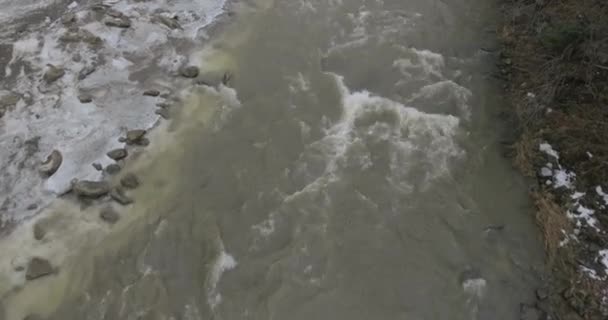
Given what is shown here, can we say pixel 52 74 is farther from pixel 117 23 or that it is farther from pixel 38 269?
pixel 38 269

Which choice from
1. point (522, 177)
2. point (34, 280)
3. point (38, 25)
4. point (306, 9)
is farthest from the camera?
point (306, 9)

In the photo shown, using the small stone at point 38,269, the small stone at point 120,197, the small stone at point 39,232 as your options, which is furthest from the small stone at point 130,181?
the small stone at point 38,269

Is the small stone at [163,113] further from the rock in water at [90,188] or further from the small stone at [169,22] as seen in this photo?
the small stone at [169,22]

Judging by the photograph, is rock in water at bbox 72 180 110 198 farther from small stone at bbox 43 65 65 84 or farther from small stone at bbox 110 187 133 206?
small stone at bbox 43 65 65 84

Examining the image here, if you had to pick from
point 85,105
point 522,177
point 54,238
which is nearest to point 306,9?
point 85,105

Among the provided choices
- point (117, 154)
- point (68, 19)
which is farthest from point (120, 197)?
point (68, 19)

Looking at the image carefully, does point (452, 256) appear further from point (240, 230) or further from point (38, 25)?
point (38, 25)
